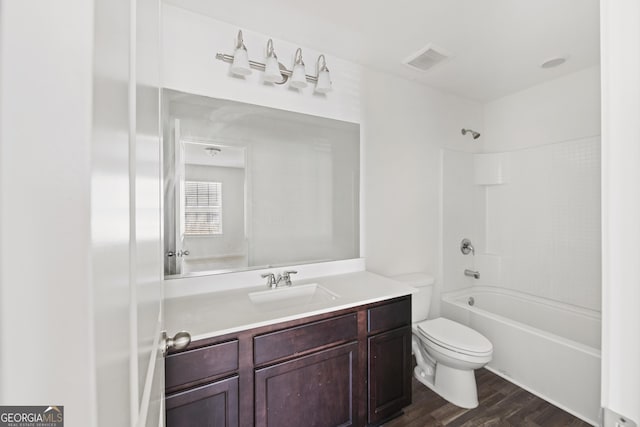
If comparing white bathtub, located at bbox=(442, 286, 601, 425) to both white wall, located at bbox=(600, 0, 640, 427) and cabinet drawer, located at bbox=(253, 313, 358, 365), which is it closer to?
cabinet drawer, located at bbox=(253, 313, 358, 365)

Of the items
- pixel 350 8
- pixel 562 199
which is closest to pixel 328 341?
pixel 350 8

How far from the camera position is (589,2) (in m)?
1.46

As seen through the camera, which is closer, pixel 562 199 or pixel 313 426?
pixel 313 426

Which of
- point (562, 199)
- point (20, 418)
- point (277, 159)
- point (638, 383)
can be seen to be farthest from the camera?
point (562, 199)

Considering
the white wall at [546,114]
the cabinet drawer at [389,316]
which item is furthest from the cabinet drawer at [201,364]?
the white wall at [546,114]

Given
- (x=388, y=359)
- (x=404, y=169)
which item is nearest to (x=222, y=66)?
(x=404, y=169)

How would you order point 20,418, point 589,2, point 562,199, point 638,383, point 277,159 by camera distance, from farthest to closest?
point 562,199 < point 277,159 < point 589,2 < point 638,383 < point 20,418

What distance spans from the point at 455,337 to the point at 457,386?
0.33 m

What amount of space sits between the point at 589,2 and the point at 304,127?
69.4 inches

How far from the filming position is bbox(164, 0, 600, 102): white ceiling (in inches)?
58.8

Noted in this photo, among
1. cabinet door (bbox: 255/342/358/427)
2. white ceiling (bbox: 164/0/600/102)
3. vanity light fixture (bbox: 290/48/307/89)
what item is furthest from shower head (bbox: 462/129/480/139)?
cabinet door (bbox: 255/342/358/427)

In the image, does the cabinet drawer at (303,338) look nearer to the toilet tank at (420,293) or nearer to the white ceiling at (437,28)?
the toilet tank at (420,293)

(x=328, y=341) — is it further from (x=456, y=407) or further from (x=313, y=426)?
(x=456, y=407)

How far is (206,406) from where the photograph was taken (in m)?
1.08
